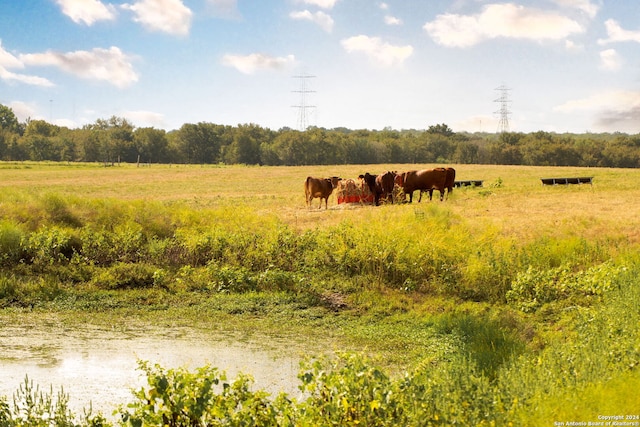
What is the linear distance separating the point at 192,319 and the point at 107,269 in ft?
14.1

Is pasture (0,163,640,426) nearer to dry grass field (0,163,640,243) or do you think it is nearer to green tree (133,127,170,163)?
dry grass field (0,163,640,243)

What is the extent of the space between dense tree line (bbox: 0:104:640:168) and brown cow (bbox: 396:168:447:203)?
2849 inches

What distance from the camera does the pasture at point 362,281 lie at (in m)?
10.1

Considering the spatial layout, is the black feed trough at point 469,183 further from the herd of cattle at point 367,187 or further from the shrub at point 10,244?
the shrub at point 10,244

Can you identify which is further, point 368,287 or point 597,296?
point 368,287

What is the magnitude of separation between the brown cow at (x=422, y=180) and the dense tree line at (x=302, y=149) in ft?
237

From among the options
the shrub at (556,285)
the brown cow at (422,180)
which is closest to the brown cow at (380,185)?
the brown cow at (422,180)

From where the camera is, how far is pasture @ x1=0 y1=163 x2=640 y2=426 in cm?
1012

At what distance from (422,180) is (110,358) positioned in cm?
2156

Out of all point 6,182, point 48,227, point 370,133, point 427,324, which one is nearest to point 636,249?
point 427,324

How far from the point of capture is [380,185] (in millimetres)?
27859

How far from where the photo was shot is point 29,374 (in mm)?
9156

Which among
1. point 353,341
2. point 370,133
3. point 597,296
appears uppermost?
point 370,133

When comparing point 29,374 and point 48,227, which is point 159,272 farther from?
point 29,374
